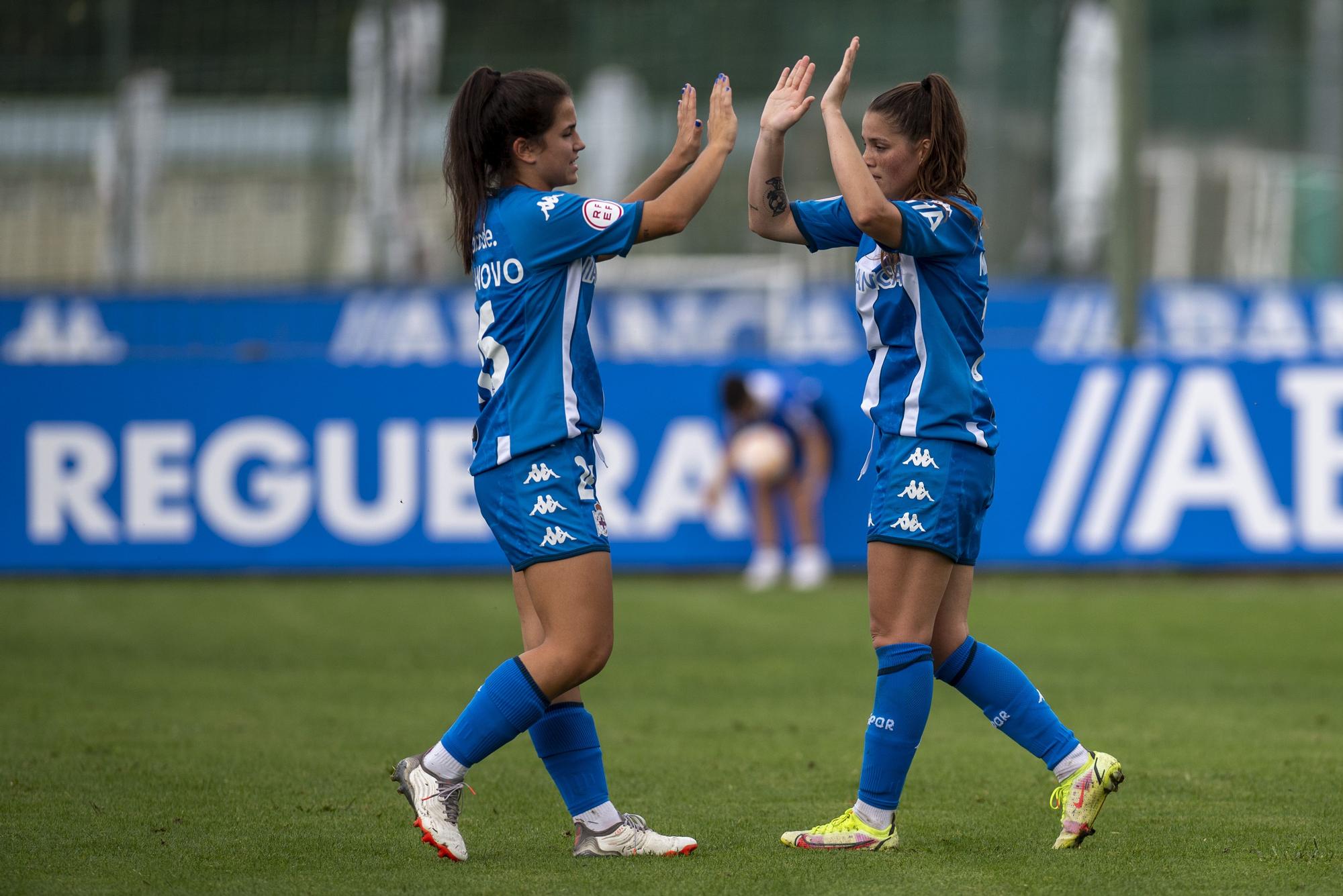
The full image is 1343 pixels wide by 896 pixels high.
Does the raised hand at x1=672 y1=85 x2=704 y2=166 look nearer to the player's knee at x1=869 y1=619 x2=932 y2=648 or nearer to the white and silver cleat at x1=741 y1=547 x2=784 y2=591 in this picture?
the player's knee at x1=869 y1=619 x2=932 y2=648

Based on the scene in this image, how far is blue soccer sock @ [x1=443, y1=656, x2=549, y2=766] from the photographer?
4461 mm

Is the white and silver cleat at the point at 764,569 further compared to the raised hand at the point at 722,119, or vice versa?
the white and silver cleat at the point at 764,569

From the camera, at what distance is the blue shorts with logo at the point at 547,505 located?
4.43m

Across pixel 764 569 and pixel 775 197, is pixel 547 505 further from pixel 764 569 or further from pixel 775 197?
pixel 764 569

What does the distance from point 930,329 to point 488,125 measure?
50.3 inches

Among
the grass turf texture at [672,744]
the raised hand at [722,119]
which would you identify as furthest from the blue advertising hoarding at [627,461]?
the raised hand at [722,119]

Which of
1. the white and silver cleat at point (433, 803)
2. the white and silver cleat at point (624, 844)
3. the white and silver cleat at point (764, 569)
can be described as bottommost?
the white and silver cleat at point (764, 569)

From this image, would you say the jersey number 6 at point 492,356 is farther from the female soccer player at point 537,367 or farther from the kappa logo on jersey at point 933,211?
the kappa logo on jersey at point 933,211

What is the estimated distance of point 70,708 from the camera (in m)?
7.46

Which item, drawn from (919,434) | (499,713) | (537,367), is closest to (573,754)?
(499,713)

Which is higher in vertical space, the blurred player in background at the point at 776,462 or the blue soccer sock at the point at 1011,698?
the blue soccer sock at the point at 1011,698

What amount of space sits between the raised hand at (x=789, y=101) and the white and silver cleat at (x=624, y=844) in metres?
1.93

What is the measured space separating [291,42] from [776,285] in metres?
6.08

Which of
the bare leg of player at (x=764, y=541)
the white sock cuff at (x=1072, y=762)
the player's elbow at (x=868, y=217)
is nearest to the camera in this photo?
the player's elbow at (x=868, y=217)
